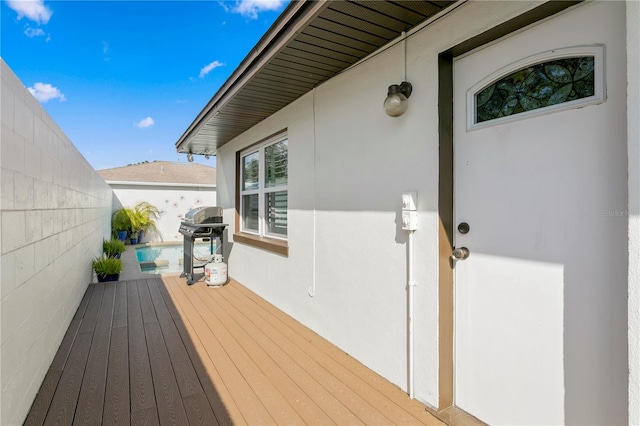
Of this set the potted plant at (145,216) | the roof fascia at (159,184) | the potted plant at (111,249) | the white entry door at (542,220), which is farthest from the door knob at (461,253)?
the roof fascia at (159,184)

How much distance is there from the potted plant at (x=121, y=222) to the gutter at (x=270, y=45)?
33.3ft

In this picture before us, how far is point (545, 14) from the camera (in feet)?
5.57

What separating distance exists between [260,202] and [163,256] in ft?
23.9

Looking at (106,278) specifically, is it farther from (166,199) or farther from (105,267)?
(166,199)

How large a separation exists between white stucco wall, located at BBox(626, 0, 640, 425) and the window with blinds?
11.5 ft

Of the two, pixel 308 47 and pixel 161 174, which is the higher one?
pixel 161 174

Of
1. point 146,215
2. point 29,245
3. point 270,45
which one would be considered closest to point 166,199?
point 146,215

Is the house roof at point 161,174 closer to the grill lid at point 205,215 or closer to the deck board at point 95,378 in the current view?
the grill lid at point 205,215

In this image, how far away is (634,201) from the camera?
1.29 m

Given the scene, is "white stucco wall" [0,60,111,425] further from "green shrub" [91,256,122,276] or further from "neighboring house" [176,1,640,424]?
"green shrub" [91,256,122,276]

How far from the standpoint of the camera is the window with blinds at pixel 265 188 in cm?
459

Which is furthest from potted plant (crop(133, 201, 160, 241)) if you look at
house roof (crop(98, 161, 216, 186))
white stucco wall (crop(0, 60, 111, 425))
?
Result: white stucco wall (crop(0, 60, 111, 425))

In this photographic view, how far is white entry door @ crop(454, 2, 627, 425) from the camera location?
60.3 inches

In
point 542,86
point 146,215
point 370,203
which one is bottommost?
point 146,215
